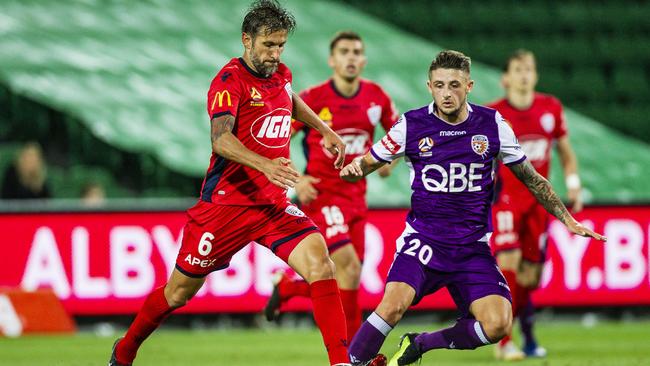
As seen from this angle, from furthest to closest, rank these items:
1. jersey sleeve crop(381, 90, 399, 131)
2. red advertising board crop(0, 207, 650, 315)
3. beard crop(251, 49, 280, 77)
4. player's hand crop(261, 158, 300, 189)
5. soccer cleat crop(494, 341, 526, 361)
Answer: red advertising board crop(0, 207, 650, 315) < soccer cleat crop(494, 341, 526, 361) < jersey sleeve crop(381, 90, 399, 131) < beard crop(251, 49, 280, 77) < player's hand crop(261, 158, 300, 189)

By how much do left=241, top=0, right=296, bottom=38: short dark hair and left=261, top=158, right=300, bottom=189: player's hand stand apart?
83 centimetres

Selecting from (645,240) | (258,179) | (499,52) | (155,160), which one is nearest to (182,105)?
(155,160)

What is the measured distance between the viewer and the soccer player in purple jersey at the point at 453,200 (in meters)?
6.14

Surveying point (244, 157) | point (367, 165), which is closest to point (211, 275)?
point (367, 165)

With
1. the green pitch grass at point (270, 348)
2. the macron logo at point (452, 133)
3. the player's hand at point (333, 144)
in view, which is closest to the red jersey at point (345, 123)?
the green pitch grass at point (270, 348)

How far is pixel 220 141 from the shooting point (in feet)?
18.9

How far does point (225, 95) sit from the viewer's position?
5906 mm

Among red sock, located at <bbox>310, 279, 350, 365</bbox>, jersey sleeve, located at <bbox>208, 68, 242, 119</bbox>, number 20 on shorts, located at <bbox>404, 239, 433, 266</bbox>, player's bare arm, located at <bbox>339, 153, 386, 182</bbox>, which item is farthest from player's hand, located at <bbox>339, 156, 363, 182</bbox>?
jersey sleeve, located at <bbox>208, 68, 242, 119</bbox>

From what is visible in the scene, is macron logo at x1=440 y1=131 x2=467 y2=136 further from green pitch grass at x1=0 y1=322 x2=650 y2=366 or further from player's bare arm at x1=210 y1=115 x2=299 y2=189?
green pitch grass at x1=0 y1=322 x2=650 y2=366

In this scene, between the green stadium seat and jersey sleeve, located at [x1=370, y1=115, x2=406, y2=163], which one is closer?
jersey sleeve, located at [x1=370, y1=115, x2=406, y2=163]

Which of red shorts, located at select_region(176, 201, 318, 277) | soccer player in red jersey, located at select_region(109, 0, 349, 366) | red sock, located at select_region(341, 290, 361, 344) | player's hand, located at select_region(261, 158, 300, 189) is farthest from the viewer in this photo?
red sock, located at select_region(341, 290, 361, 344)

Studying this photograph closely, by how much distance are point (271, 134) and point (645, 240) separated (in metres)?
6.19

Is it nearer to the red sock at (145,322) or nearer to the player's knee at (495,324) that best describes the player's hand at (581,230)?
the player's knee at (495,324)

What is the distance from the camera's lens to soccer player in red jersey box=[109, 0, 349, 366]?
5941 mm
